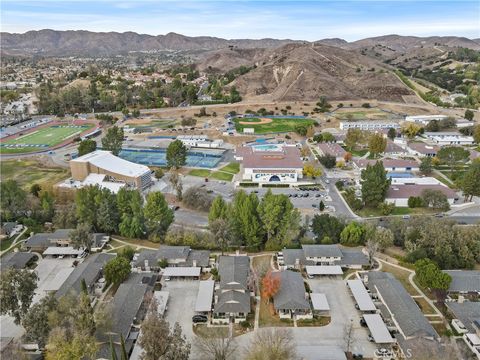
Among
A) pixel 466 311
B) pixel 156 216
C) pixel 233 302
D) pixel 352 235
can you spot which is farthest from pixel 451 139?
pixel 233 302

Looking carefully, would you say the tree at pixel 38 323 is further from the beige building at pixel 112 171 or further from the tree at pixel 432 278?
the beige building at pixel 112 171

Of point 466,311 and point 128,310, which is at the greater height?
point 466,311

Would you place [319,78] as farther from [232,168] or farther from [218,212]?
[218,212]

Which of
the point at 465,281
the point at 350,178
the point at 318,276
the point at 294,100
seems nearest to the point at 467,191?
the point at 350,178

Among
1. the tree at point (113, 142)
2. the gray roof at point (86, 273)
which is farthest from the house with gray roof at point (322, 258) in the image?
the tree at point (113, 142)

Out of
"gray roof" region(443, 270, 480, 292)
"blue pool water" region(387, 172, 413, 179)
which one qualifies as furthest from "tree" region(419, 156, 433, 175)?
"gray roof" region(443, 270, 480, 292)

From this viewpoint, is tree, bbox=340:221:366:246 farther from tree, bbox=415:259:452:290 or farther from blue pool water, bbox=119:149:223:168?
blue pool water, bbox=119:149:223:168
